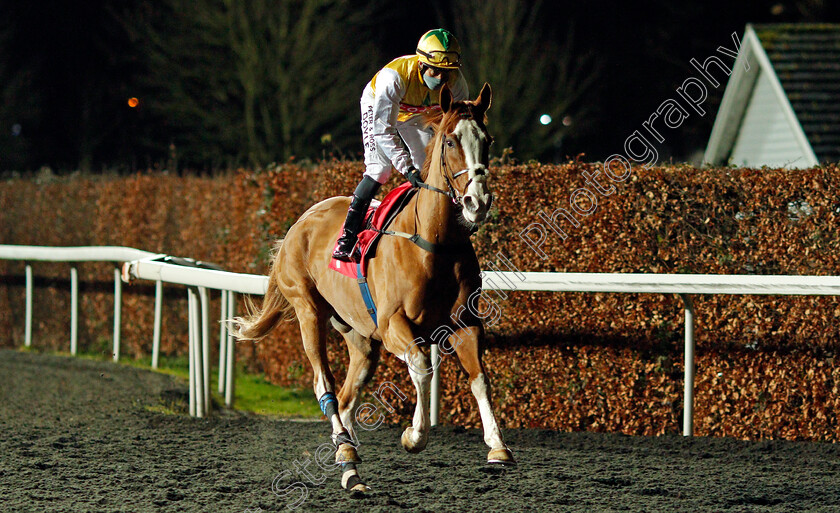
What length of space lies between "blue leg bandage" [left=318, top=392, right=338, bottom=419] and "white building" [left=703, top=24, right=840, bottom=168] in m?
8.29

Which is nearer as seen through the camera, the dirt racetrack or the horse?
the horse

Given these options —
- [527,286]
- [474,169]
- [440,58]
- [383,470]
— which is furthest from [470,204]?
[527,286]

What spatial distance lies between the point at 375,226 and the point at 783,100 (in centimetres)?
888

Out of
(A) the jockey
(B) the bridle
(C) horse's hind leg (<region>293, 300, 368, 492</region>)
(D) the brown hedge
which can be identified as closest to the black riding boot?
(A) the jockey

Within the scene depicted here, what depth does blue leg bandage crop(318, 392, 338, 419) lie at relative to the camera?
4.88 metres

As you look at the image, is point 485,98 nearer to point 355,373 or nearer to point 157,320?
point 355,373

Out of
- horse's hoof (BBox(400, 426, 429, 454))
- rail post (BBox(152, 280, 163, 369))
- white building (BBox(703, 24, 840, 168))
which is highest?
white building (BBox(703, 24, 840, 168))

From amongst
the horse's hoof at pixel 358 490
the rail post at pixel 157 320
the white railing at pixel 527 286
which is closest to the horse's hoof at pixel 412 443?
the horse's hoof at pixel 358 490

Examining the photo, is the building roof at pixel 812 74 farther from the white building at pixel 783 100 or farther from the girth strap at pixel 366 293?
the girth strap at pixel 366 293

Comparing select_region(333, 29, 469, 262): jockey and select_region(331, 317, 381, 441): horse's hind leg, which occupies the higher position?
select_region(333, 29, 469, 262): jockey

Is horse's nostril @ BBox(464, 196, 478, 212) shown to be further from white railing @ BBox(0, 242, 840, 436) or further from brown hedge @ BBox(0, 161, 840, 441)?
brown hedge @ BBox(0, 161, 840, 441)

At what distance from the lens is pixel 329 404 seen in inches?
193

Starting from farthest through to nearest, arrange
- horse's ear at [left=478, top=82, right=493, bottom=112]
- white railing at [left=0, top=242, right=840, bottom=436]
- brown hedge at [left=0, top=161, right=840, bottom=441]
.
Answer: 1. brown hedge at [left=0, top=161, right=840, bottom=441]
2. white railing at [left=0, top=242, right=840, bottom=436]
3. horse's ear at [left=478, top=82, right=493, bottom=112]

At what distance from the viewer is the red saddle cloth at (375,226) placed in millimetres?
4707
